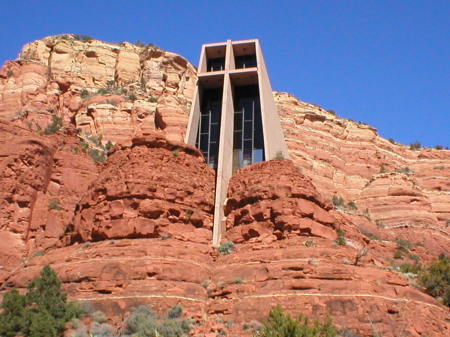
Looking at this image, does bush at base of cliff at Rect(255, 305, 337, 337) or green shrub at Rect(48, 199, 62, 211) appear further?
green shrub at Rect(48, 199, 62, 211)

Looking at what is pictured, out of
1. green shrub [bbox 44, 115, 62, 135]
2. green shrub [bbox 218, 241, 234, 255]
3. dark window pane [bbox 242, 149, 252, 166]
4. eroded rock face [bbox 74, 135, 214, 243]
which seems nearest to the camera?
eroded rock face [bbox 74, 135, 214, 243]

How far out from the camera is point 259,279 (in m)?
26.7

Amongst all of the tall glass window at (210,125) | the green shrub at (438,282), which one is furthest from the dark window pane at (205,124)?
the green shrub at (438,282)

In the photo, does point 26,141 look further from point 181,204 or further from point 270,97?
point 270,97

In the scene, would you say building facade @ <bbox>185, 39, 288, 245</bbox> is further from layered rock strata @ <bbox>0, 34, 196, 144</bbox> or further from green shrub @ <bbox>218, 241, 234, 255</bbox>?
layered rock strata @ <bbox>0, 34, 196, 144</bbox>

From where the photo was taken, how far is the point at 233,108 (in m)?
41.7

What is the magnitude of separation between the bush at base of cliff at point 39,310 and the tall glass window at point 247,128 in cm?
1564

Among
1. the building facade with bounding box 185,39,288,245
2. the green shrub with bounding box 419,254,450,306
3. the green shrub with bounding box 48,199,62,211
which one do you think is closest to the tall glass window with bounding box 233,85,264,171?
the building facade with bounding box 185,39,288,245

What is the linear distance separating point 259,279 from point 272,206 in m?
4.91

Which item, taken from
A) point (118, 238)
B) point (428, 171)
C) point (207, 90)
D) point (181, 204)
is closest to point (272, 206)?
point (181, 204)

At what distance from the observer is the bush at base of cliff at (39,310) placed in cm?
2375

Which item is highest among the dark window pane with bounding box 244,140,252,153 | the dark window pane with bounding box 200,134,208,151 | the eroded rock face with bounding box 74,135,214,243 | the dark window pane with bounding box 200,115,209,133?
the dark window pane with bounding box 200,115,209,133

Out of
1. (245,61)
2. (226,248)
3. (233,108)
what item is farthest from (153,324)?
(245,61)

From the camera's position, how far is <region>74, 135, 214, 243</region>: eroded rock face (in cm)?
2972
